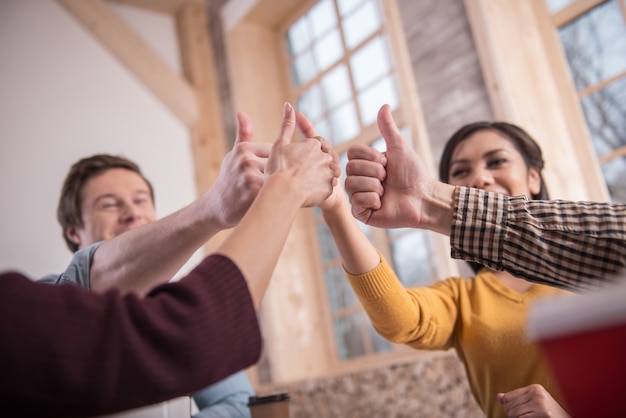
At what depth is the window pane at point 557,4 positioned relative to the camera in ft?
8.75

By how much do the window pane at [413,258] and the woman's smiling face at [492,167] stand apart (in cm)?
144

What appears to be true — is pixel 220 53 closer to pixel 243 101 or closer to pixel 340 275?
pixel 243 101

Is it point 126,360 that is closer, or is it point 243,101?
point 126,360

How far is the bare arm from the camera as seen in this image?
1129 millimetres

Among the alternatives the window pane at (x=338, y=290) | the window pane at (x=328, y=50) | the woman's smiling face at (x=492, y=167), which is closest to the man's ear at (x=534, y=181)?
the woman's smiling face at (x=492, y=167)

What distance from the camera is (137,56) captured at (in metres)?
4.09

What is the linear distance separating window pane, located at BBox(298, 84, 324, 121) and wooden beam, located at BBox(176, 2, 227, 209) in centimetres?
61

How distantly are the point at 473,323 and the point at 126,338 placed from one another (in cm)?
108

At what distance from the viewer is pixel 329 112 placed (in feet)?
12.7

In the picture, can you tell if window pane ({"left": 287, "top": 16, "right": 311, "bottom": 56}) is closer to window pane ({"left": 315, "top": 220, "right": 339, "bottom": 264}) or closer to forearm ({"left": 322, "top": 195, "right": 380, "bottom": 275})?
window pane ({"left": 315, "top": 220, "right": 339, "bottom": 264})

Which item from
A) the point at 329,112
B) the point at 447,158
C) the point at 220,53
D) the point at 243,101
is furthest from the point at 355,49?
the point at 447,158

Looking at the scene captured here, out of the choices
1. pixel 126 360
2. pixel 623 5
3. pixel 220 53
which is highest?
pixel 220 53

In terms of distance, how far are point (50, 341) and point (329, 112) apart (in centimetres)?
341

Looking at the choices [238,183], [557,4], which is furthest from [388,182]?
[557,4]
